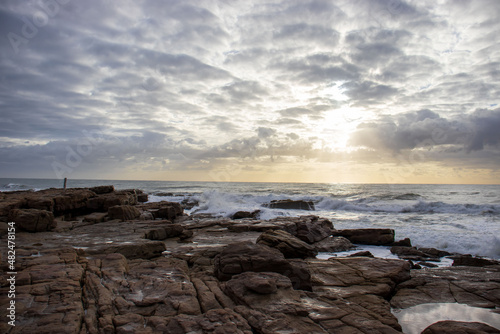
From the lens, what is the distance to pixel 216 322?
4387mm

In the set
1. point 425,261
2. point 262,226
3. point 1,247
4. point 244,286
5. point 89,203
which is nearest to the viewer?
point 244,286

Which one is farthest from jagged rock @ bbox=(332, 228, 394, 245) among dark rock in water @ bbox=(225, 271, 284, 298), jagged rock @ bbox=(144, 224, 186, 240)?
dark rock in water @ bbox=(225, 271, 284, 298)

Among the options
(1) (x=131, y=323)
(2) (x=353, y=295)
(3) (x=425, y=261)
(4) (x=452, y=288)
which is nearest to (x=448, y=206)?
(3) (x=425, y=261)

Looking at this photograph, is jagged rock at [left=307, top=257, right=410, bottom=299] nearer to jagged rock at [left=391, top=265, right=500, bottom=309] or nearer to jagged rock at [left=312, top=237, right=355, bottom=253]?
jagged rock at [left=391, top=265, right=500, bottom=309]

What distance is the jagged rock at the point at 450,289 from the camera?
6.82 m

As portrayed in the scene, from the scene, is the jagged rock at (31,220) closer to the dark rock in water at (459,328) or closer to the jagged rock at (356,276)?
the jagged rock at (356,276)

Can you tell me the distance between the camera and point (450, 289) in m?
7.44

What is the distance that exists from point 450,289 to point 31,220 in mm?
14542

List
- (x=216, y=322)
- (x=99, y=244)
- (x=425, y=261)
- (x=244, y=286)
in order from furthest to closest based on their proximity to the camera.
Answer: (x=425, y=261) < (x=99, y=244) < (x=244, y=286) < (x=216, y=322)

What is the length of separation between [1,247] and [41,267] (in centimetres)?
361

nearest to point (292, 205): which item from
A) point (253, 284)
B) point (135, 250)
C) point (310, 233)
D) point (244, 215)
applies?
point (244, 215)

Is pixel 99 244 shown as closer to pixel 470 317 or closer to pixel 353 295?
pixel 353 295

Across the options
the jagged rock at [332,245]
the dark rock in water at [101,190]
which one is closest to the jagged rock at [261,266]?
the jagged rock at [332,245]

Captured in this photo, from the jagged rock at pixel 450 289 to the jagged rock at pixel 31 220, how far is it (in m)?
12.8
